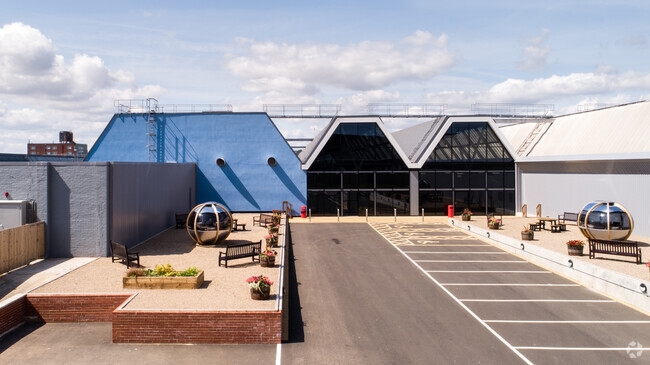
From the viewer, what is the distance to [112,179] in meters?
Answer: 20.0

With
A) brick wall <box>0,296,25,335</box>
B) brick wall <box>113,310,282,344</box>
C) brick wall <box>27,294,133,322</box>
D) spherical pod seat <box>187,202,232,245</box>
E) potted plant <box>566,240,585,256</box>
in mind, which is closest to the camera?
brick wall <box>113,310,282,344</box>

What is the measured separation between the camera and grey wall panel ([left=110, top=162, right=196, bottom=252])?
20.6 meters

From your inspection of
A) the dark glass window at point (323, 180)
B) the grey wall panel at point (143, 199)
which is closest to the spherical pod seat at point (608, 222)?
the dark glass window at point (323, 180)

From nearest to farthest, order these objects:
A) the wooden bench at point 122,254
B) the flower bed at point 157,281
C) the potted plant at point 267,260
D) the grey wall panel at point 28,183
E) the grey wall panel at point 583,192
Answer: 1. the flower bed at point 157,281
2. the wooden bench at point 122,254
3. the potted plant at point 267,260
4. the grey wall panel at point 28,183
5. the grey wall panel at point 583,192

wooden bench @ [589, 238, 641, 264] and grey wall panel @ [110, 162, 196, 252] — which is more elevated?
grey wall panel @ [110, 162, 196, 252]

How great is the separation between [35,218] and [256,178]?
70.5 feet

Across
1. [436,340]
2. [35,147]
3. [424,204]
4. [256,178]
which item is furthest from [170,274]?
[35,147]

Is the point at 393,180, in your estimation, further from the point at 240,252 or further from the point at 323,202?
the point at 240,252

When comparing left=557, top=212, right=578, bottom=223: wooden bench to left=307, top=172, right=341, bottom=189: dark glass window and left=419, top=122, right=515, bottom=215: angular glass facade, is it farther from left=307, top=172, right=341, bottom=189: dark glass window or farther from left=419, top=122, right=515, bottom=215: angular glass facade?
left=307, top=172, right=341, bottom=189: dark glass window

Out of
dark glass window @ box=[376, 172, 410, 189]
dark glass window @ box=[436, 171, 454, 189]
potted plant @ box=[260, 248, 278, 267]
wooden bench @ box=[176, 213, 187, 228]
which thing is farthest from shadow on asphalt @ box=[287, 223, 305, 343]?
dark glass window @ box=[436, 171, 454, 189]

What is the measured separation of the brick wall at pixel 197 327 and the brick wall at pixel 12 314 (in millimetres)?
3524

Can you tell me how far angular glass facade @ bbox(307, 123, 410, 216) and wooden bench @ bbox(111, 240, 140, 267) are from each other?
72.4 feet

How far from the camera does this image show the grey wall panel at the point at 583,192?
26.8 meters

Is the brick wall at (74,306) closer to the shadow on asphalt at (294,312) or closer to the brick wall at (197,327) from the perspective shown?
the brick wall at (197,327)
